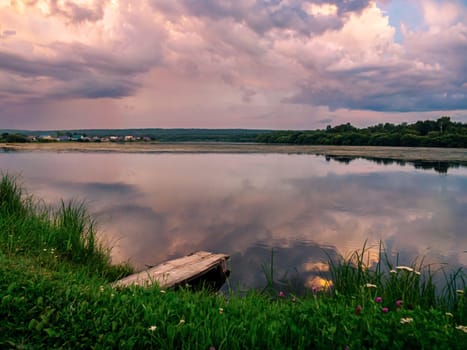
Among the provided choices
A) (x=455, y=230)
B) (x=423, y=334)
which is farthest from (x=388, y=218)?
(x=423, y=334)

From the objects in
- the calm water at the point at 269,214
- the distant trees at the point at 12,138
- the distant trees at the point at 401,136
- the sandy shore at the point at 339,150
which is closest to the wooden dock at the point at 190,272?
the calm water at the point at 269,214

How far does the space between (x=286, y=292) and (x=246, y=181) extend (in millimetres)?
12887

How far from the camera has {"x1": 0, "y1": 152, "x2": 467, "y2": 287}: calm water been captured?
7.86 meters

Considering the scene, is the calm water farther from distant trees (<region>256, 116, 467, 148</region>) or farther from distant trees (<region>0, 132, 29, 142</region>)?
distant trees (<region>0, 132, 29, 142</region>)

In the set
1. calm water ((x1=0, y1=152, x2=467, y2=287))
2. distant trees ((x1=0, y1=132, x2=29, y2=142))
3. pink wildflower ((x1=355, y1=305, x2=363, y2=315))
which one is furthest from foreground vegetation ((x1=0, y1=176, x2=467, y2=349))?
distant trees ((x1=0, y1=132, x2=29, y2=142))

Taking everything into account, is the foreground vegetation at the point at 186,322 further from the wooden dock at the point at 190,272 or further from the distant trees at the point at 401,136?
the distant trees at the point at 401,136

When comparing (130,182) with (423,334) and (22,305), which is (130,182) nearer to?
(22,305)

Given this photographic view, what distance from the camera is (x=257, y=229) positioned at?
9805mm

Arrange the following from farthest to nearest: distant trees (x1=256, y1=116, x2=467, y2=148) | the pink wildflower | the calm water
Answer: distant trees (x1=256, y1=116, x2=467, y2=148) < the calm water < the pink wildflower

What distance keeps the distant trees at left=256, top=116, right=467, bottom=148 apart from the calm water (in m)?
33.1

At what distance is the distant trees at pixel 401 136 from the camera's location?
49.7m

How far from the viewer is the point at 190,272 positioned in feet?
18.6

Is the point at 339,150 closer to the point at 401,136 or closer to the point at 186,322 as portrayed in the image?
the point at 401,136

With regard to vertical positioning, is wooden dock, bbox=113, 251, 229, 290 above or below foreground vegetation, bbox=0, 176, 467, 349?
below
